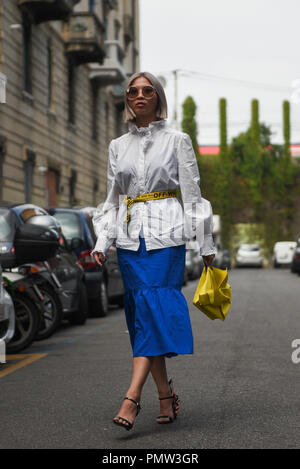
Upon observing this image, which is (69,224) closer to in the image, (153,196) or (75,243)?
(75,243)

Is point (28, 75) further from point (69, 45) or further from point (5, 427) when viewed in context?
point (5, 427)

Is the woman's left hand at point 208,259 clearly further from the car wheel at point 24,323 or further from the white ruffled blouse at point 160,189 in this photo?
the car wheel at point 24,323

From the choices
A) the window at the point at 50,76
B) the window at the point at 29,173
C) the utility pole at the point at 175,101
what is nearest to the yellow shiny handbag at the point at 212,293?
the window at the point at 29,173

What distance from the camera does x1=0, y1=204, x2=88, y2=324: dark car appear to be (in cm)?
961

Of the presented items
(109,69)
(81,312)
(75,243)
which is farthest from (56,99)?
(81,312)

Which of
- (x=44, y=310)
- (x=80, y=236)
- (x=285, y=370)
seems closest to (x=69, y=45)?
(x=80, y=236)

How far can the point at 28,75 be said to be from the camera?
2378 centimetres

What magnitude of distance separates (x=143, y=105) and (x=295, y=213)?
5616 centimetres

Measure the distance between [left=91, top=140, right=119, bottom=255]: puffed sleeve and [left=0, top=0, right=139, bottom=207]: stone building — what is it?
643 inches

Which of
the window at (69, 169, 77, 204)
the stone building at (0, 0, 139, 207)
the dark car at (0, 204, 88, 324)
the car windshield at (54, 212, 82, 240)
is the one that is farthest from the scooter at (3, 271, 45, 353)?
the window at (69, 169, 77, 204)

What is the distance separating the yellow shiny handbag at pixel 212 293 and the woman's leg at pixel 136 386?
17.8 inches

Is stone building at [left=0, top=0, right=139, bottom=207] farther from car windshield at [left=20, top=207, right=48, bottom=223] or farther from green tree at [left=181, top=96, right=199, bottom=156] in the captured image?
green tree at [left=181, top=96, right=199, bottom=156]

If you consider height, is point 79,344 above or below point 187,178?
below

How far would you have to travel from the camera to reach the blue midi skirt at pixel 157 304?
461 centimetres
